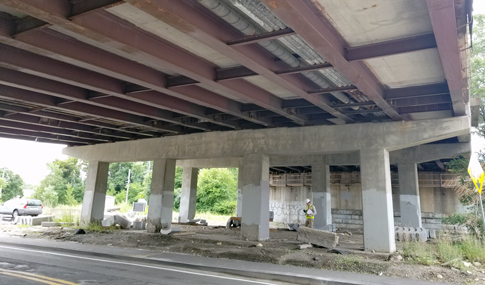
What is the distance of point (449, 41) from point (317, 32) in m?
2.59

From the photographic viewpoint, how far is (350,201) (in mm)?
30562

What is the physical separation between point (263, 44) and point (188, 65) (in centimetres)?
218

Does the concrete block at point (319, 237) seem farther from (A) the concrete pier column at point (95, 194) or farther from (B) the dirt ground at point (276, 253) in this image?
(A) the concrete pier column at point (95, 194)

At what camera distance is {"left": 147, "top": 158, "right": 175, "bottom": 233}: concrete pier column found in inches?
671

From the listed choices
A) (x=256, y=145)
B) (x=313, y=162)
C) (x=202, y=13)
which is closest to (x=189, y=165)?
(x=313, y=162)

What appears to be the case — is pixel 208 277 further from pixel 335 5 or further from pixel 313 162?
pixel 313 162

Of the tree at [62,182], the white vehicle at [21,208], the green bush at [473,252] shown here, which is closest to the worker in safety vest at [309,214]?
the green bush at [473,252]

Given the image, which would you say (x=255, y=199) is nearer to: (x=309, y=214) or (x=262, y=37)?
(x=309, y=214)

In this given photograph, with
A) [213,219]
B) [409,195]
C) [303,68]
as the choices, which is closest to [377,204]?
[303,68]

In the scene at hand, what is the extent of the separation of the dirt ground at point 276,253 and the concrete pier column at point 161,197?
107cm

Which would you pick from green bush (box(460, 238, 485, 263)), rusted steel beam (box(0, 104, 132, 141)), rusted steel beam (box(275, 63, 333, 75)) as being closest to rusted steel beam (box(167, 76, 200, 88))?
rusted steel beam (box(275, 63, 333, 75))

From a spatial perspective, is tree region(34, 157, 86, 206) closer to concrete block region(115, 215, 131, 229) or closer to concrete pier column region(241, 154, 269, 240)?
concrete block region(115, 215, 131, 229)

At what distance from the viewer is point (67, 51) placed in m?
7.58

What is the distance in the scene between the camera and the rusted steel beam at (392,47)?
7000mm
